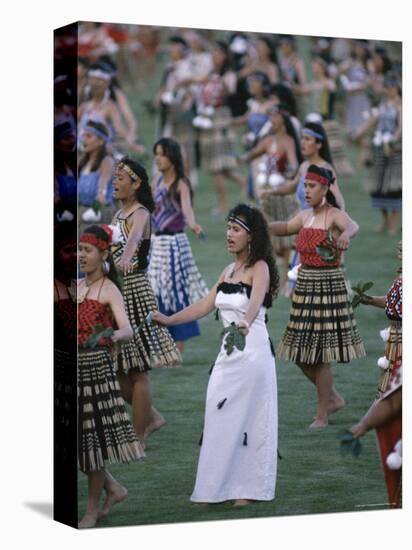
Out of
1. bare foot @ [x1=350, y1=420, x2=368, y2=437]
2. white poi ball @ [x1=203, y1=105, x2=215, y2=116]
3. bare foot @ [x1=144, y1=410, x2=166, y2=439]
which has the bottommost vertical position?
bare foot @ [x1=350, y1=420, x2=368, y2=437]

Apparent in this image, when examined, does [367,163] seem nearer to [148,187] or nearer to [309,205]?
[309,205]

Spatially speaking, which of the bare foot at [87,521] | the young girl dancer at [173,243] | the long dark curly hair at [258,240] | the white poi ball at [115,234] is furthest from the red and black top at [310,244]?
the bare foot at [87,521]

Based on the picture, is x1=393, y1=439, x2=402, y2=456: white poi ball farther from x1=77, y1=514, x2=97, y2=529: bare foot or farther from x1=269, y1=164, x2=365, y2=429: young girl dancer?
x1=77, y1=514, x2=97, y2=529: bare foot

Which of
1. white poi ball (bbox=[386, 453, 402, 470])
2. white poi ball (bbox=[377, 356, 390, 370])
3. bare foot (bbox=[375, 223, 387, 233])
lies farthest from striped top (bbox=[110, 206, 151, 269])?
white poi ball (bbox=[386, 453, 402, 470])

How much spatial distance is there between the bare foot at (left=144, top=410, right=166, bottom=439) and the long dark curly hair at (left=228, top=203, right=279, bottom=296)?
3.34ft

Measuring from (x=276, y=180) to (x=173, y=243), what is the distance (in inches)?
34.5

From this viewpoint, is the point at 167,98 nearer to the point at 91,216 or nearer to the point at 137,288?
the point at 91,216

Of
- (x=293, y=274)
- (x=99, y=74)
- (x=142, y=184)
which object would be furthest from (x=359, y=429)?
(x=99, y=74)

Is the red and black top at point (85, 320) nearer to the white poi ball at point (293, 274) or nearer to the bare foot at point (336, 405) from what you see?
the white poi ball at point (293, 274)

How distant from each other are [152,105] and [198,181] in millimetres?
595

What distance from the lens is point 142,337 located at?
33.5 feet

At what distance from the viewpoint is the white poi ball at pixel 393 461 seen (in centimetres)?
1084

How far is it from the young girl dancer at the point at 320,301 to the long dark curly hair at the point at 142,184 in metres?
0.96

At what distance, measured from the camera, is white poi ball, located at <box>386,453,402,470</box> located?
10844 mm
